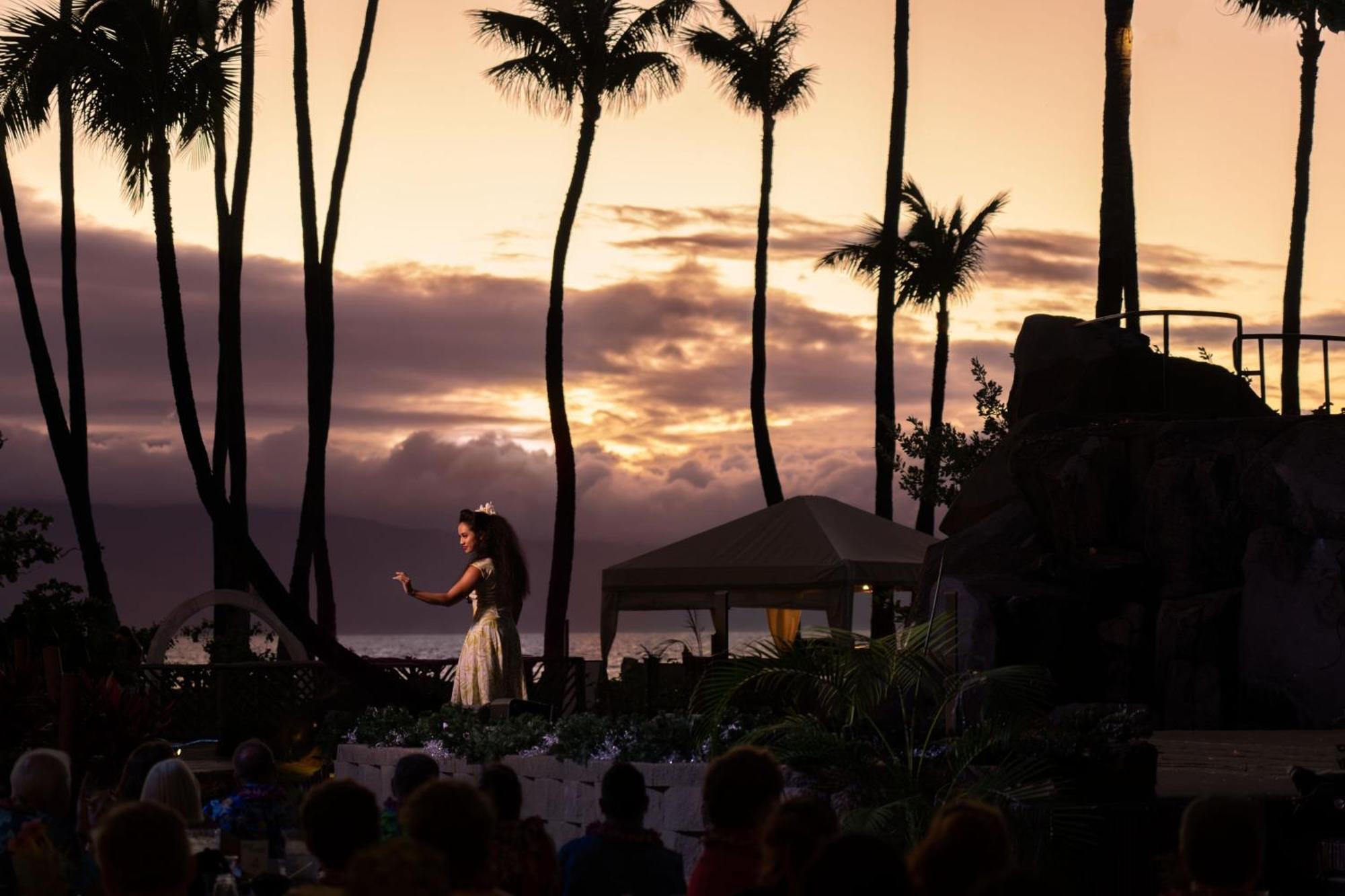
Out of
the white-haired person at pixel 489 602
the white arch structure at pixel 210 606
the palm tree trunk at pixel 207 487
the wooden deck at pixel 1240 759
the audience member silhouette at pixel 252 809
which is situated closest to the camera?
the audience member silhouette at pixel 252 809

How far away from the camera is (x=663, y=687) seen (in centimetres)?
2581

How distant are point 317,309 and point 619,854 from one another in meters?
32.4

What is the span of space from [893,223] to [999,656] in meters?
17.3

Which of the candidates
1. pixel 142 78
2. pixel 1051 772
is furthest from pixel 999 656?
pixel 142 78

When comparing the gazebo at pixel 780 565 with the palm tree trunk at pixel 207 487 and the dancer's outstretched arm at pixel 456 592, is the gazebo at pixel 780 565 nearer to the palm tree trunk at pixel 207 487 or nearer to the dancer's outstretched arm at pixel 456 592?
the palm tree trunk at pixel 207 487

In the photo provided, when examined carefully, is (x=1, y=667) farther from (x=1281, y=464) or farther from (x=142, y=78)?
(x=1281, y=464)

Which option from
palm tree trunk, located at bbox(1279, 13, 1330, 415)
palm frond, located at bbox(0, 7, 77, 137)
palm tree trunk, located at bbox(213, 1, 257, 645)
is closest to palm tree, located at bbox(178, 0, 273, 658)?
palm tree trunk, located at bbox(213, 1, 257, 645)

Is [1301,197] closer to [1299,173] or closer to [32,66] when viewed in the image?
[1299,173]

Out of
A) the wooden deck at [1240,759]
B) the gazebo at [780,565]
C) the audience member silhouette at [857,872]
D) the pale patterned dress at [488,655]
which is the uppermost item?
the gazebo at [780,565]

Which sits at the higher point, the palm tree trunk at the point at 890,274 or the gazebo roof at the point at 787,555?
the palm tree trunk at the point at 890,274

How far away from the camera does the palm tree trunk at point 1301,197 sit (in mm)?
37344

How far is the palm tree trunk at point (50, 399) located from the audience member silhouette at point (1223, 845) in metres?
29.5

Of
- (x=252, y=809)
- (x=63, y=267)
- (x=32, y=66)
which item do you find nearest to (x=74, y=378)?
(x=63, y=267)

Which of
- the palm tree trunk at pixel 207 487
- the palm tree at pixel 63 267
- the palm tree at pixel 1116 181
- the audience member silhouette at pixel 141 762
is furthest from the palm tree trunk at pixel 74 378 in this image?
the audience member silhouette at pixel 141 762
